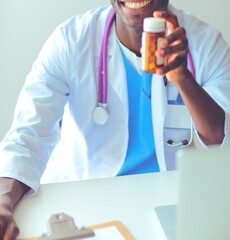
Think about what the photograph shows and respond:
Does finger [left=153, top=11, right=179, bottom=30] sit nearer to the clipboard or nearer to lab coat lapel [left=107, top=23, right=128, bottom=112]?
lab coat lapel [left=107, top=23, right=128, bottom=112]

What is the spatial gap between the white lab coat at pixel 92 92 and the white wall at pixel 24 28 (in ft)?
2.54

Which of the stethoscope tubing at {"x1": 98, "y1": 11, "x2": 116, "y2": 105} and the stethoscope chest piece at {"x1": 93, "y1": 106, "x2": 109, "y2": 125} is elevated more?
the stethoscope tubing at {"x1": 98, "y1": 11, "x2": 116, "y2": 105}

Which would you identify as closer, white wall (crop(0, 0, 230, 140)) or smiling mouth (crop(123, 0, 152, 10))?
smiling mouth (crop(123, 0, 152, 10))

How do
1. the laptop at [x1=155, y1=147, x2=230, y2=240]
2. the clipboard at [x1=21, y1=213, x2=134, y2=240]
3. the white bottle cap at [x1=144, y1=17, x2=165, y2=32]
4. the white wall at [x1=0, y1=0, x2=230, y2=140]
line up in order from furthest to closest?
the white wall at [x1=0, y1=0, x2=230, y2=140], the white bottle cap at [x1=144, y1=17, x2=165, y2=32], the clipboard at [x1=21, y1=213, x2=134, y2=240], the laptop at [x1=155, y1=147, x2=230, y2=240]

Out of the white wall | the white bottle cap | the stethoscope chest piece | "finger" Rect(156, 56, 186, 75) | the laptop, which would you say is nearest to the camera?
the laptop

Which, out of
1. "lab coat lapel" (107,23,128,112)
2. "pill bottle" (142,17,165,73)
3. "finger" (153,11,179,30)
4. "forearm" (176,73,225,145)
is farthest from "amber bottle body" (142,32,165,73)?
"lab coat lapel" (107,23,128,112)

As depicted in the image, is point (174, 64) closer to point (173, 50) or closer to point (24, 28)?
point (173, 50)

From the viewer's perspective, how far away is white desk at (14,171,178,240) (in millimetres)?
914

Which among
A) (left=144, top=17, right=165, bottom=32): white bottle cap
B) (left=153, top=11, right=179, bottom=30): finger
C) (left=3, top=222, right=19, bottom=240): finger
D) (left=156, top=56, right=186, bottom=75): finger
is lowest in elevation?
(left=3, top=222, right=19, bottom=240): finger

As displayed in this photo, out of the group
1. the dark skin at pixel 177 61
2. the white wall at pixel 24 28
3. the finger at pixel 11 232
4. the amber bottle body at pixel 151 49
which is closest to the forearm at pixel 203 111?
the dark skin at pixel 177 61

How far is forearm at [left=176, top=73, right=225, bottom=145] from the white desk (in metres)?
0.21

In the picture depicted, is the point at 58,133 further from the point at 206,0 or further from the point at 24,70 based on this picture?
the point at 206,0

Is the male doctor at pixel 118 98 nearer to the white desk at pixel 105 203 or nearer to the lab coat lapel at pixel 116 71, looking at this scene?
the lab coat lapel at pixel 116 71

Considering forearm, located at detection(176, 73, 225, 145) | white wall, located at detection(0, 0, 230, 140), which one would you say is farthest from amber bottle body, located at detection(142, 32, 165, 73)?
white wall, located at detection(0, 0, 230, 140)
